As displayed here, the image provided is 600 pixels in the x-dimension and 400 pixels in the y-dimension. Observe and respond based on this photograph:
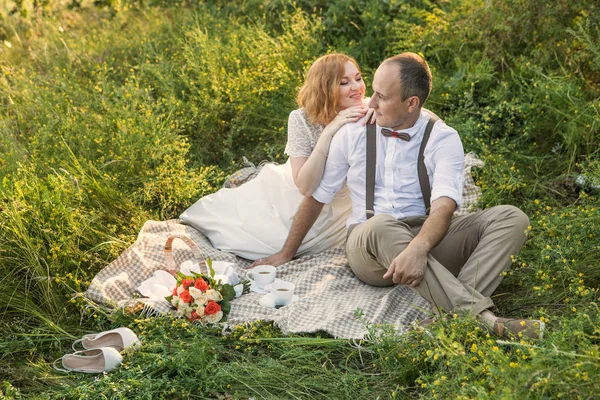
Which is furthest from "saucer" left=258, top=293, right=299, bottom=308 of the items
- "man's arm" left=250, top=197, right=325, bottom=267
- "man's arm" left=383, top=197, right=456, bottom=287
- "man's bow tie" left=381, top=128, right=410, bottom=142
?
"man's bow tie" left=381, top=128, right=410, bottom=142

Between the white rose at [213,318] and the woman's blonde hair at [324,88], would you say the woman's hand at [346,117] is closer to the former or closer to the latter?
the woman's blonde hair at [324,88]

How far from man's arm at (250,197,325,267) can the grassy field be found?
889 mm

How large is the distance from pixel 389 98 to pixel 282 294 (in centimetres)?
138

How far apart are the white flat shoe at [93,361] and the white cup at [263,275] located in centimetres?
112

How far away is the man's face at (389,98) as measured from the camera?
4.42 metres

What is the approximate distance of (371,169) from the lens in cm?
464

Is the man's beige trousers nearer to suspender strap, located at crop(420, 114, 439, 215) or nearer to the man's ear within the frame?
suspender strap, located at crop(420, 114, 439, 215)

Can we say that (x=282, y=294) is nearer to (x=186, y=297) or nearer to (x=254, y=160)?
(x=186, y=297)

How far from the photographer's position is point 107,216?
209 inches

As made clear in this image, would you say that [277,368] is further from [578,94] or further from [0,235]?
[578,94]

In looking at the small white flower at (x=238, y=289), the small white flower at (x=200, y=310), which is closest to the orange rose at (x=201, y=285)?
the small white flower at (x=200, y=310)

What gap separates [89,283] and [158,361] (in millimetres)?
1033

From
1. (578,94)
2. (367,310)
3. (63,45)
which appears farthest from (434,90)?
(63,45)

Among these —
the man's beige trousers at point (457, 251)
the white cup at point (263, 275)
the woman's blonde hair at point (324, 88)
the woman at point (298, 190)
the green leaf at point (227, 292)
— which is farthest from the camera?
the woman's blonde hair at point (324, 88)
